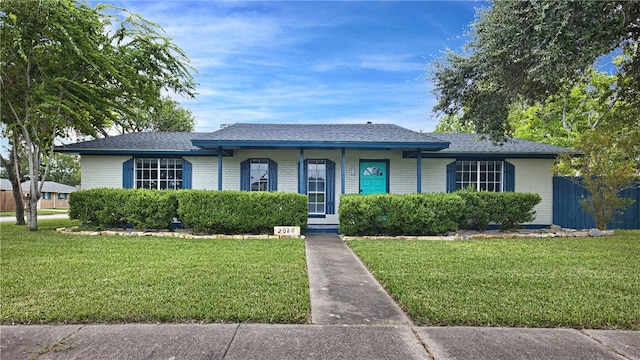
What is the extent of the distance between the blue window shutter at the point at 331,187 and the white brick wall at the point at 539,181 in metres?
6.41

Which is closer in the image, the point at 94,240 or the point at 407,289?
the point at 407,289

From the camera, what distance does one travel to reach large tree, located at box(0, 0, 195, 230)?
30.7 ft

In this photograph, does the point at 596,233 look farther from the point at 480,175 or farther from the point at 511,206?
the point at 480,175

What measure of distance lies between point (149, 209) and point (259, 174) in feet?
12.9

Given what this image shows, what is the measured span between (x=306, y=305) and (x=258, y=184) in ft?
29.5

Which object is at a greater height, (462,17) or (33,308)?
(462,17)

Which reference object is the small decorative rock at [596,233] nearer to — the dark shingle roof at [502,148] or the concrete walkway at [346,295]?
the dark shingle roof at [502,148]

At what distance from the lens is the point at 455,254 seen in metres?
7.06

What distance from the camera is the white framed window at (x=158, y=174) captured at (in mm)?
12148

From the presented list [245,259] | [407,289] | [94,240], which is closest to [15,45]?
[94,240]

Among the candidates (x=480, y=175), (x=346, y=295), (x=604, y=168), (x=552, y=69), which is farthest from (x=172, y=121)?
(x=552, y=69)

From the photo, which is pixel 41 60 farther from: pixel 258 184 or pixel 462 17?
pixel 462 17

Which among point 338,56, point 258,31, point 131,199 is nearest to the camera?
point 131,199

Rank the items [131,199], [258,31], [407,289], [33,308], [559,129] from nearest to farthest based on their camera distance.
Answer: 1. [33,308]
2. [407,289]
3. [131,199]
4. [258,31]
5. [559,129]
